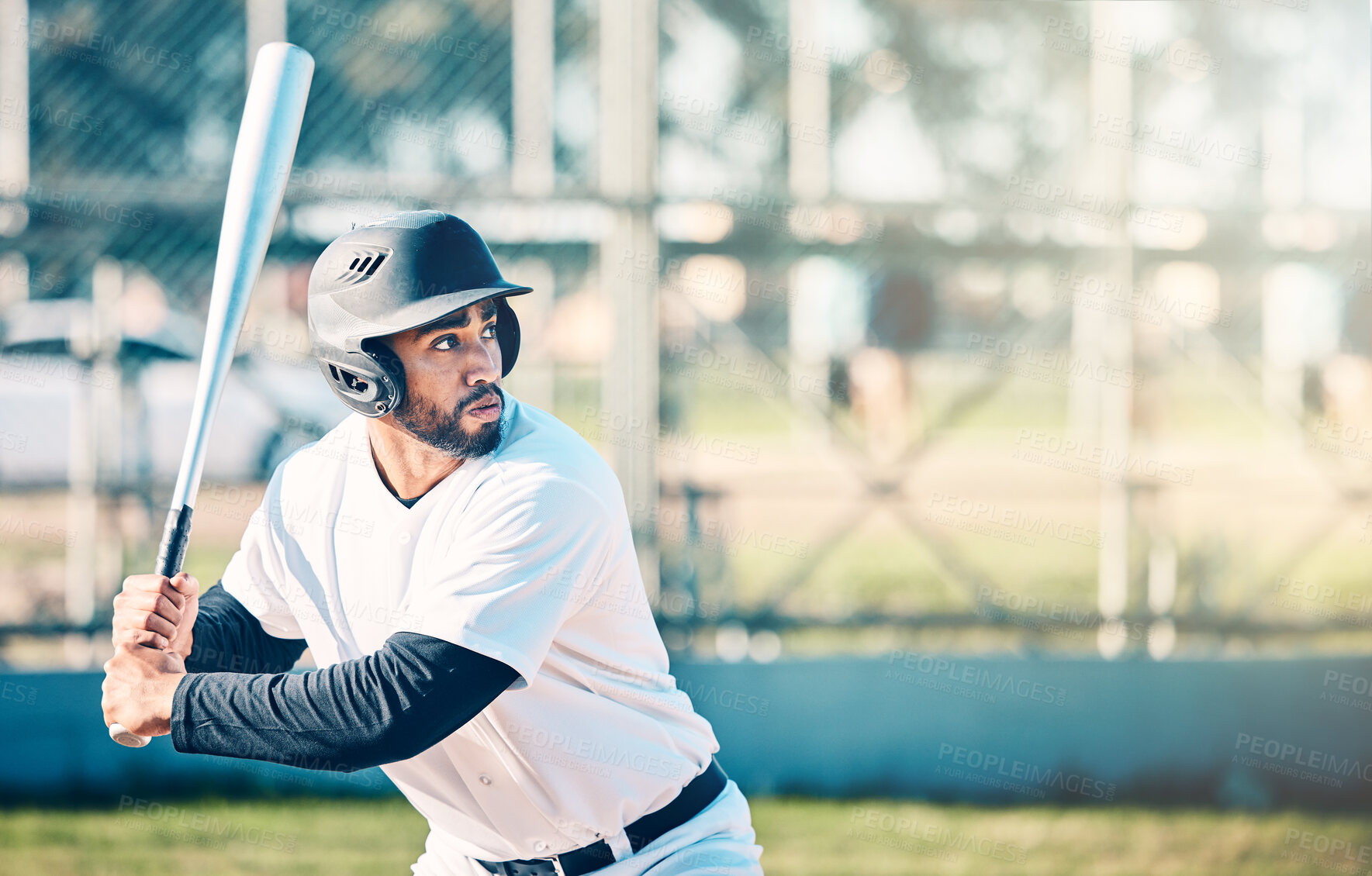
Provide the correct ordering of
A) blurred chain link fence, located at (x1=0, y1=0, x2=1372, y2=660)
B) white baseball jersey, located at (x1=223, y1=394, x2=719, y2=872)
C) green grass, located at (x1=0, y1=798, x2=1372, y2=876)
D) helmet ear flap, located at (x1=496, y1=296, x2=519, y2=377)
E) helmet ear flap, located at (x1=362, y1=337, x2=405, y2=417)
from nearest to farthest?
white baseball jersey, located at (x1=223, y1=394, x2=719, y2=872)
helmet ear flap, located at (x1=362, y1=337, x2=405, y2=417)
helmet ear flap, located at (x1=496, y1=296, x2=519, y2=377)
green grass, located at (x1=0, y1=798, x2=1372, y2=876)
blurred chain link fence, located at (x1=0, y1=0, x2=1372, y2=660)

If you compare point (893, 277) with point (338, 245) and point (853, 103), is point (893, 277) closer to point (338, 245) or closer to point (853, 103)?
point (853, 103)

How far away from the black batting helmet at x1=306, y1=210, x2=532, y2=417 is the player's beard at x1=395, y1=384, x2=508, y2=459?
4 centimetres

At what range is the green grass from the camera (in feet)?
14.0

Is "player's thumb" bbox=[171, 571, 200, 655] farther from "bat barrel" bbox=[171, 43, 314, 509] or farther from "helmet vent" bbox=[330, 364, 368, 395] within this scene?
"helmet vent" bbox=[330, 364, 368, 395]

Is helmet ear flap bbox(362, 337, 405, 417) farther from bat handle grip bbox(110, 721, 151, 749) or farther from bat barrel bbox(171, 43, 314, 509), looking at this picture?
bat handle grip bbox(110, 721, 151, 749)

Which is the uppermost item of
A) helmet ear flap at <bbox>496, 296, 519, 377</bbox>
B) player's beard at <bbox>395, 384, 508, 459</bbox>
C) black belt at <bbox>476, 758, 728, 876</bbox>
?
helmet ear flap at <bbox>496, 296, 519, 377</bbox>

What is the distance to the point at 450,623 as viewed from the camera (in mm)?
1795

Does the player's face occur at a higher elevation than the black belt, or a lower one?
higher

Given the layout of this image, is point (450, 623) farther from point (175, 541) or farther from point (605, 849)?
point (175, 541)

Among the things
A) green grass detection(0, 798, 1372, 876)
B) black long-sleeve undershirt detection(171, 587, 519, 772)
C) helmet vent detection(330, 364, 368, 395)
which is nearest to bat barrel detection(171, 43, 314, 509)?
helmet vent detection(330, 364, 368, 395)

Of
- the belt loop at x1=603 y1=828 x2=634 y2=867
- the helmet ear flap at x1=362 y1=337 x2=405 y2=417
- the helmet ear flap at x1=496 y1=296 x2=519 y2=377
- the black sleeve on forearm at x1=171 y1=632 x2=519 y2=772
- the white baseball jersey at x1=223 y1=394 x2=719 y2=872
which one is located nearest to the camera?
the black sleeve on forearm at x1=171 y1=632 x2=519 y2=772

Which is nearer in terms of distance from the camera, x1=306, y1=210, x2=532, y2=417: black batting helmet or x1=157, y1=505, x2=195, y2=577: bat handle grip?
x1=306, y1=210, x2=532, y2=417: black batting helmet

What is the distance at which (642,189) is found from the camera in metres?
4.98

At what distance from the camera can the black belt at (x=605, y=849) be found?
2.13m
